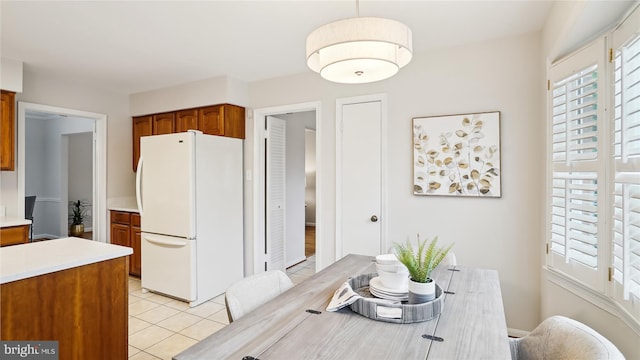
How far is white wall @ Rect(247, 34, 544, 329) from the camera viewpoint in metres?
2.56

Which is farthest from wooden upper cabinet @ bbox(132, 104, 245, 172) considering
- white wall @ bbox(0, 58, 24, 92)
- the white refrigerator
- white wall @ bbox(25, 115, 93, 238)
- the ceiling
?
white wall @ bbox(25, 115, 93, 238)

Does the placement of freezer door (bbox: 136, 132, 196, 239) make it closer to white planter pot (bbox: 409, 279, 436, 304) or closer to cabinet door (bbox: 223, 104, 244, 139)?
cabinet door (bbox: 223, 104, 244, 139)

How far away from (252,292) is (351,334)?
631 mm

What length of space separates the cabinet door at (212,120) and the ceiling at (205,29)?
1.67 ft

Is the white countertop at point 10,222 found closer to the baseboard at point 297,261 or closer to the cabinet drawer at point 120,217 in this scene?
the cabinet drawer at point 120,217

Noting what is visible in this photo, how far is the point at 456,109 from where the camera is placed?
2809mm

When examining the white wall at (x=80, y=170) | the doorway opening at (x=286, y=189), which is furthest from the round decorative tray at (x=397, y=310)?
the white wall at (x=80, y=170)

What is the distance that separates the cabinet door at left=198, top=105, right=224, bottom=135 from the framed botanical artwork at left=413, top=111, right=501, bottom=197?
2.17m

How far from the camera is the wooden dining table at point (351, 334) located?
1050 millimetres

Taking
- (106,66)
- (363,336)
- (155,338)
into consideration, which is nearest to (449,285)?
(363,336)

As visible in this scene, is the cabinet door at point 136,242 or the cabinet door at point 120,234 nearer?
the cabinet door at point 136,242

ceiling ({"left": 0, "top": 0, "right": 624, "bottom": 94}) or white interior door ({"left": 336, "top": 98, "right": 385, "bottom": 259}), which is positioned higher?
ceiling ({"left": 0, "top": 0, "right": 624, "bottom": 94})

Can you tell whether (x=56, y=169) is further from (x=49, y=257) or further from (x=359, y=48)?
(x=359, y=48)

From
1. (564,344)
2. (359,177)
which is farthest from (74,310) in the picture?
(359,177)
